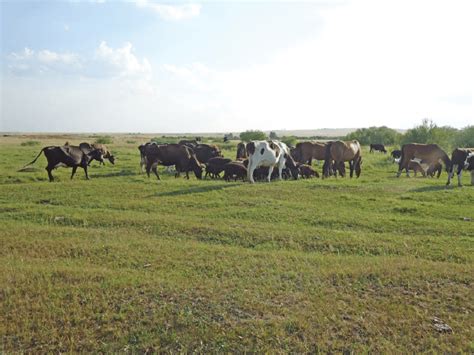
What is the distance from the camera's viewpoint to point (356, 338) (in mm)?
4793

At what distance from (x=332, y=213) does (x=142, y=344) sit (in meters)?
7.60

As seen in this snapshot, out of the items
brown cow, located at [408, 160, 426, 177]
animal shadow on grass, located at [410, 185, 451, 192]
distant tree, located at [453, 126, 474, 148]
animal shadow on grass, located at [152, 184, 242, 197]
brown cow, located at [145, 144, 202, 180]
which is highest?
distant tree, located at [453, 126, 474, 148]

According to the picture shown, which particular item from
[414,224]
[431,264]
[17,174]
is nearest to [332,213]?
[414,224]

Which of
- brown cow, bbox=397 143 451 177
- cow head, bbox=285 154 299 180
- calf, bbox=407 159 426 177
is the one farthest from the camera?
calf, bbox=407 159 426 177

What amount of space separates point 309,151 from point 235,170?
7653 millimetres

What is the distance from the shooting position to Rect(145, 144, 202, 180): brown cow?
1858 cm

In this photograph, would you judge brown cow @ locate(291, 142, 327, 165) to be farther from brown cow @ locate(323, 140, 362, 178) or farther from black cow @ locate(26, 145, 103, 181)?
black cow @ locate(26, 145, 103, 181)

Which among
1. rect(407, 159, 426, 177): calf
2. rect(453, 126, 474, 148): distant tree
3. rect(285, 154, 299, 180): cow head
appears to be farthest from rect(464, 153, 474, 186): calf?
rect(453, 126, 474, 148): distant tree

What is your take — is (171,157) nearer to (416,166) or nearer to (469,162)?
(469,162)

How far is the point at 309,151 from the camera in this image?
23469 millimetres

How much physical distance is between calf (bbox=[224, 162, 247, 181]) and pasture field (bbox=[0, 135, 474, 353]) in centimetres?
531

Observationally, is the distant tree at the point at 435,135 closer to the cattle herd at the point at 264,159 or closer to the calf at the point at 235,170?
the cattle herd at the point at 264,159

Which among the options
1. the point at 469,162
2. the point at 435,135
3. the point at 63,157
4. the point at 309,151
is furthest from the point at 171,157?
the point at 435,135

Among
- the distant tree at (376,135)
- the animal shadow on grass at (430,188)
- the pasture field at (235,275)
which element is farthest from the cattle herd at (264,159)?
the distant tree at (376,135)
